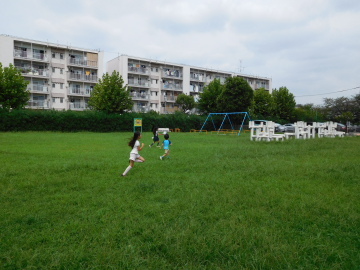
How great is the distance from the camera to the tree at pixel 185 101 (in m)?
48.9

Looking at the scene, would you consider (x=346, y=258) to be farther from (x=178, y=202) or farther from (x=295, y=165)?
(x=295, y=165)

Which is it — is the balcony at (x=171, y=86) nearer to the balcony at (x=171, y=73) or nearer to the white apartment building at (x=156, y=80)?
the white apartment building at (x=156, y=80)

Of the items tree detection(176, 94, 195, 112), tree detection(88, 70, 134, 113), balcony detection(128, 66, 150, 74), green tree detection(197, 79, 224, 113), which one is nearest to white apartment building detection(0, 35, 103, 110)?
balcony detection(128, 66, 150, 74)

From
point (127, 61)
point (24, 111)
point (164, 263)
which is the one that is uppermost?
point (127, 61)

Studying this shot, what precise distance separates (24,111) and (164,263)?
28.7 meters

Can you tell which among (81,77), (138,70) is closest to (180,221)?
(81,77)

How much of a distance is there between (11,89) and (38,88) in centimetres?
1342

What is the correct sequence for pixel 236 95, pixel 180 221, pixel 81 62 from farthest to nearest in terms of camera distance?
pixel 81 62 → pixel 236 95 → pixel 180 221

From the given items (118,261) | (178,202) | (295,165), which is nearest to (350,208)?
(178,202)

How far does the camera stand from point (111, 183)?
20.0 ft

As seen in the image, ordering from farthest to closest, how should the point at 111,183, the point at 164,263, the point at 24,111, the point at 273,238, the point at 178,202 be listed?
the point at 24,111
the point at 111,183
the point at 178,202
the point at 273,238
the point at 164,263

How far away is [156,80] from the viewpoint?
52.8 meters

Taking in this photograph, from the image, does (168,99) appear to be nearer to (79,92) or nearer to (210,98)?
(210,98)

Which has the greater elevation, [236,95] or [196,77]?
[196,77]
